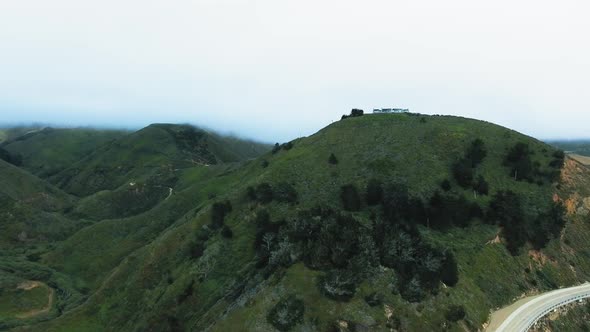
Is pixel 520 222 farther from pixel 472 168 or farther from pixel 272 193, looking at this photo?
pixel 272 193

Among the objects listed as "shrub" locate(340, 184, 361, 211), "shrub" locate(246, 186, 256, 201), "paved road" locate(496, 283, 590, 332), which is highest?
Result: "shrub" locate(340, 184, 361, 211)

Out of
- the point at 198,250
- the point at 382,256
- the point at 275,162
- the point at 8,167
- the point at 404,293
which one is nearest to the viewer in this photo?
the point at 404,293

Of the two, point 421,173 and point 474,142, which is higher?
point 474,142

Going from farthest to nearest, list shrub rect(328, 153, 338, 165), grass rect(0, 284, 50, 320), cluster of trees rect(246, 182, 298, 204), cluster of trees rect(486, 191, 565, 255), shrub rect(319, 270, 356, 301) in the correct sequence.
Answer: shrub rect(328, 153, 338, 165) → grass rect(0, 284, 50, 320) → cluster of trees rect(246, 182, 298, 204) → cluster of trees rect(486, 191, 565, 255) → shrub rect(319, 270, 356, 301)

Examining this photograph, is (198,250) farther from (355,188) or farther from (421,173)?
(421,173)

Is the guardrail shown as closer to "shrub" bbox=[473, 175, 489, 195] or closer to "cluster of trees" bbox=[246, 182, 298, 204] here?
"shrub" bbox=[473, 175, 489, 195]

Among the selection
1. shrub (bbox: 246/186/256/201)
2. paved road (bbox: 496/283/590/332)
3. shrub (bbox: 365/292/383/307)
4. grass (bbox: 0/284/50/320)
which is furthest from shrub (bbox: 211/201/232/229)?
paved road (bbox: 496/283/590/332)

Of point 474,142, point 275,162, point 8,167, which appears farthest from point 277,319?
point 8,167
